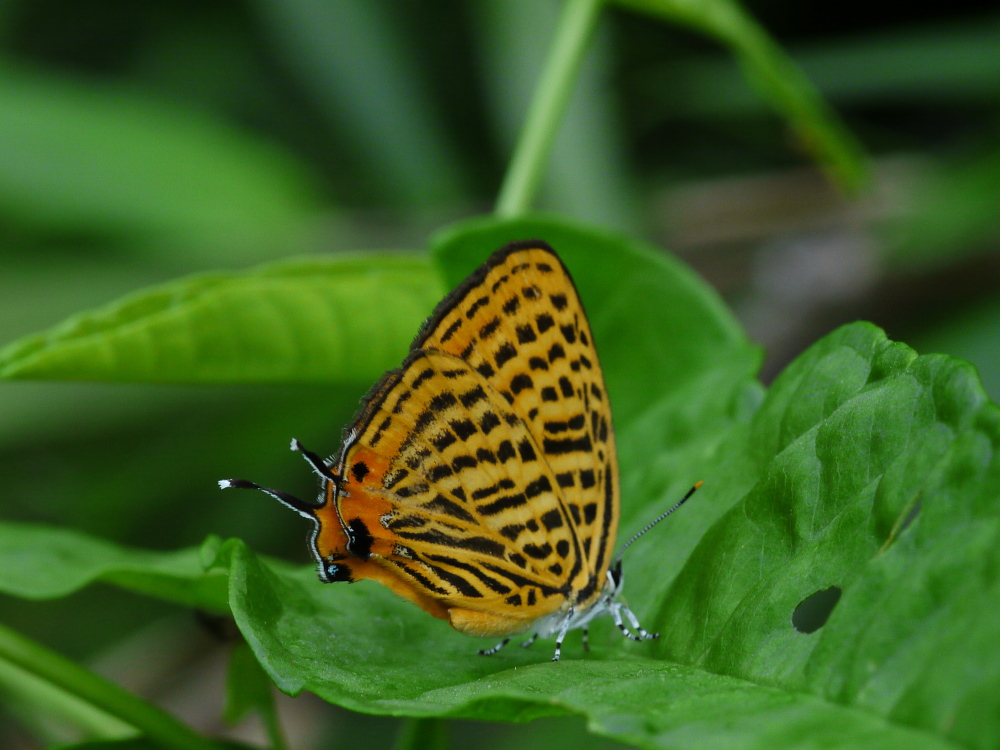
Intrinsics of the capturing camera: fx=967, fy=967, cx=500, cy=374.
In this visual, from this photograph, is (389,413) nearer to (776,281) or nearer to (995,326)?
(995,326)

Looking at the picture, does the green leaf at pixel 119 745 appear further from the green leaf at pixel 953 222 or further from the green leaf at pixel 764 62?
the green leaf at pixel 953 222

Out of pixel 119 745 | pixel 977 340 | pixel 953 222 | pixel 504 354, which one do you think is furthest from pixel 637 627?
pixel 953 222

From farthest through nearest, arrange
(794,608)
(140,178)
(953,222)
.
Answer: (140,178) < (953,222) < (794,608)

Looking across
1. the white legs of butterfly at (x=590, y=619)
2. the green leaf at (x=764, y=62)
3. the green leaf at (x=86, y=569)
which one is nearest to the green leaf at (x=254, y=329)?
the green leaf at (x=86, y=569)

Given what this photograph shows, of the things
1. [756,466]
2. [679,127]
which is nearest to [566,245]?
[756,466]

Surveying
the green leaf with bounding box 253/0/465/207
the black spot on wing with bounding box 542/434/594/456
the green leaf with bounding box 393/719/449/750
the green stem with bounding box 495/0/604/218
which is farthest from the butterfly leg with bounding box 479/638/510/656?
the green leaf with bounding box 253/0/465/207

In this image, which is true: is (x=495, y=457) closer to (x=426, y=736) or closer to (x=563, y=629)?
(x=563, y=629)
